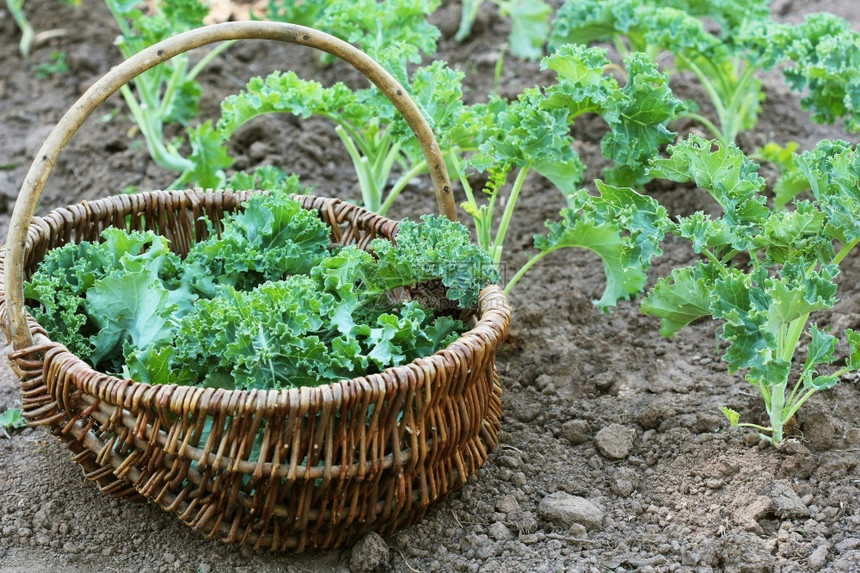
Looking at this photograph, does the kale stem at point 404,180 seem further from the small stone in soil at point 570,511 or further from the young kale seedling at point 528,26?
the young kale seedling at point 528,26

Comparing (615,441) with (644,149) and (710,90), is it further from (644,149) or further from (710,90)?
(710,90)

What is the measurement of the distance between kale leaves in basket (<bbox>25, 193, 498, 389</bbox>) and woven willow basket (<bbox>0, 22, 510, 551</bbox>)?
178mm

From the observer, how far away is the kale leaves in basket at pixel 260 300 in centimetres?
275

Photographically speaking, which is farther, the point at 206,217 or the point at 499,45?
the point at 499,45

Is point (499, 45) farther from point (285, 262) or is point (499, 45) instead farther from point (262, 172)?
point (285, 262)

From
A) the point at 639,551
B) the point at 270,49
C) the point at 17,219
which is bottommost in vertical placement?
the point at 639,551

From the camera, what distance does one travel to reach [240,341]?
2.69 metres

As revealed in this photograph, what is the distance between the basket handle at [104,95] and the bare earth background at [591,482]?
666 millimetres

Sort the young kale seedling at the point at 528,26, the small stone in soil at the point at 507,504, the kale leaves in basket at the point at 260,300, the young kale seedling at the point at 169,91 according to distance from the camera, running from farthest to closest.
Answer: the young kale seedling at the point at 528,26 → the young kale seedling at the point at 169,91 → the small stone in soil at the point at 507,504 → the kale leaves in basket at the point at 260,300

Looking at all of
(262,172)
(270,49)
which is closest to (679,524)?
(262,172)

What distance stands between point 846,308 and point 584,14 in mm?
1889

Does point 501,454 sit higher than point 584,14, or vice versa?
point 584,14

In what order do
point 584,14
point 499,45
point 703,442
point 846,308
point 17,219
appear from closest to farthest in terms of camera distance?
point 17,219
point 703,442
point 846,308
point 584,14
point 499,45

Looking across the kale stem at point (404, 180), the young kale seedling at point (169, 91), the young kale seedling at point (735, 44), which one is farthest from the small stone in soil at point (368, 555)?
the young kale seedling at point (735, 44)
